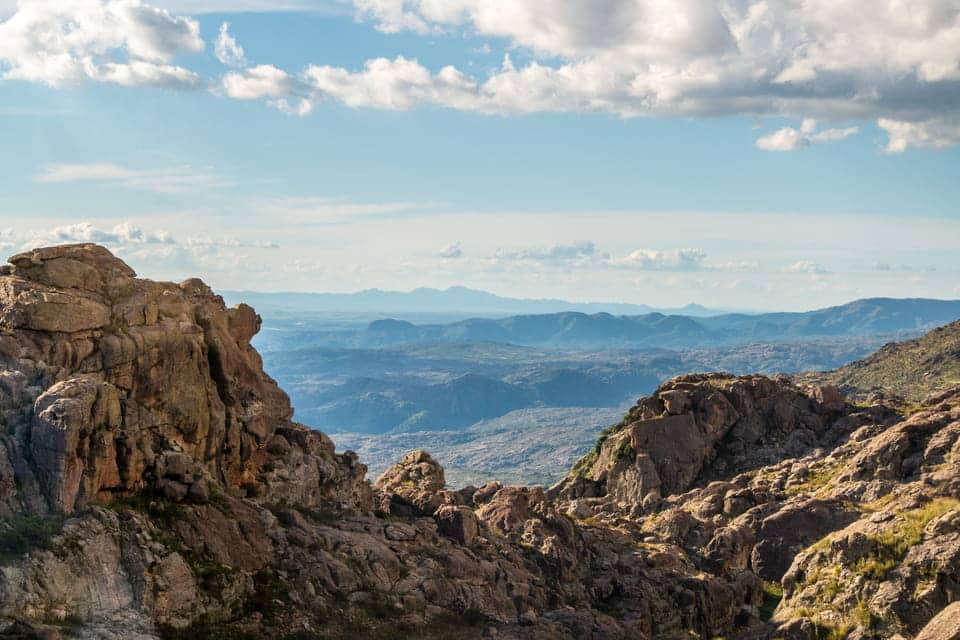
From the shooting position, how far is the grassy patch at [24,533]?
1164 inches

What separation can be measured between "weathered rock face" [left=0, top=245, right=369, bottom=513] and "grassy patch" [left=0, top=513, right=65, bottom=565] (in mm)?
729

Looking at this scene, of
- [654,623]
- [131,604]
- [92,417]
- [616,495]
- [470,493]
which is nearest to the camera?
[131,604]

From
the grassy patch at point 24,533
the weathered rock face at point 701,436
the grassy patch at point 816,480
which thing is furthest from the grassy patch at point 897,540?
the grassy patch at point 24,533

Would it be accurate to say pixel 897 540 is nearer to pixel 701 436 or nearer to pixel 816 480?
pixel 816 480

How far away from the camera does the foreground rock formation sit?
3262 centimetres

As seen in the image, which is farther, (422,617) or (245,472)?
(245,472)

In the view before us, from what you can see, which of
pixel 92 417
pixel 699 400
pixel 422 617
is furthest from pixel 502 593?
pixel 699 400

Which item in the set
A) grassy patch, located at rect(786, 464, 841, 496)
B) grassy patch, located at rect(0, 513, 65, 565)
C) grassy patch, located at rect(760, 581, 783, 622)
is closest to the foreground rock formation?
grassy patch, located at rect(0, 513, 65, 565)

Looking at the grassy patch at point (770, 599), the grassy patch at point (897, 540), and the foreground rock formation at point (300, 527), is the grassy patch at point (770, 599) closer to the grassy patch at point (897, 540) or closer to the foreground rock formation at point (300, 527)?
the foreground rock formation at point (300, 527)

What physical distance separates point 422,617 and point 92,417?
15.8 metres

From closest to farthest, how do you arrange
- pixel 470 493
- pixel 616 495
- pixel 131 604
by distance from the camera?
pixel 131 604
pixel 470 493
pixel 616 495

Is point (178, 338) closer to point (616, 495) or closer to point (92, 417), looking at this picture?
point (92, 417)

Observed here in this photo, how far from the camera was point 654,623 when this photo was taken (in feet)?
167

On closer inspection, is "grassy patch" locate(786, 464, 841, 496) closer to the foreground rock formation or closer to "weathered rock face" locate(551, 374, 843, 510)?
the foreground rock formation
